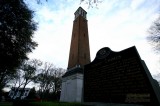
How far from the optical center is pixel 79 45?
1421 inches

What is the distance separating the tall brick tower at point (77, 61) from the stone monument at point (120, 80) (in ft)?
55.7

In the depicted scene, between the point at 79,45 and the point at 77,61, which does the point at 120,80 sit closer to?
the point at 77,61

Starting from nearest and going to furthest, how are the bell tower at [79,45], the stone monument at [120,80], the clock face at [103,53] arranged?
1. the stone monument at [120,80]
2. the clock face at [103,53]
3. the bell tower at [79,45]

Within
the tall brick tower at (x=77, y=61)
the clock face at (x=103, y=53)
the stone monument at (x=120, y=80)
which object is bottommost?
the stone monument at (x=120, y=80)

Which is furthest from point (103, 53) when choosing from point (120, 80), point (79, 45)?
point (79, 45)

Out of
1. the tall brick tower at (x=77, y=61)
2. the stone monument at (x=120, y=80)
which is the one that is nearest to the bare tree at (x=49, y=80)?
the tall brick tower at (x=77, y=61)

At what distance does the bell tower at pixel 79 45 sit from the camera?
3528 centimetres

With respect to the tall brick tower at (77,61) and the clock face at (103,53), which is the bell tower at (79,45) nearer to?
the tall brick tower at (77,61)

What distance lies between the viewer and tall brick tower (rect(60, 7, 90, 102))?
30359mm

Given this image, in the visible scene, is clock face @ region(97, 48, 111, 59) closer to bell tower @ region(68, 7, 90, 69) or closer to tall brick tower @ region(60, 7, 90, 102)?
tall brick tower @ region(60, 7, 90, 102)

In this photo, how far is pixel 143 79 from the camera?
319 inches

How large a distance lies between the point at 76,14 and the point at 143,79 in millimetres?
37917

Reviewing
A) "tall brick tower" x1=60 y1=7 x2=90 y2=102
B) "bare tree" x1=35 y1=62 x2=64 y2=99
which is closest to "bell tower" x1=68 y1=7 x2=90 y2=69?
"tall brick tower" x1=60 y1=7 x2=90 y2=102

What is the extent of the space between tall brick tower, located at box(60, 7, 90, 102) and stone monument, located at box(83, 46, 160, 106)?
16964 millimetres
